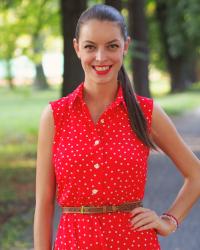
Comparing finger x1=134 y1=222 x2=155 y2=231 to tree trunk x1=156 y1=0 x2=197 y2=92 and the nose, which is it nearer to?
the nose

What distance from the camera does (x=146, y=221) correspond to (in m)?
2.74

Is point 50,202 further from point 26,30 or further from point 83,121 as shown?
point 26,30

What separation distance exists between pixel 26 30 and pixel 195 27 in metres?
16.4

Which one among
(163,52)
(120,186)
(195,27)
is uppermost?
(120,186)

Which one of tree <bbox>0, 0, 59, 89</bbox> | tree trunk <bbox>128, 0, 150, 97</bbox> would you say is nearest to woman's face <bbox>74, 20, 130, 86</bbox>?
tree <bbox>0, 0, 59, 89</bbox>

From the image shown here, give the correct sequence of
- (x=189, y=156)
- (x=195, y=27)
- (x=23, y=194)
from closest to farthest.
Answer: (x=189, y=156) → (x=23, y=194) → (x=195, y=27)

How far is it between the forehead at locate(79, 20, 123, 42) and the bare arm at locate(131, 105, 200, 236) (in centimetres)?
34

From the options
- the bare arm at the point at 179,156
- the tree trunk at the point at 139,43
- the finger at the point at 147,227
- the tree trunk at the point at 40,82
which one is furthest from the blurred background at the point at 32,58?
the tree trunk at the point at 40,82

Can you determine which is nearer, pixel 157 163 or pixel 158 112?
pixel 158 112

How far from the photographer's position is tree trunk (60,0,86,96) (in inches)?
579

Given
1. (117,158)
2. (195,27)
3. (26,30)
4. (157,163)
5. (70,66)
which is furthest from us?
(195,27)

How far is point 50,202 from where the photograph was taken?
279 cm

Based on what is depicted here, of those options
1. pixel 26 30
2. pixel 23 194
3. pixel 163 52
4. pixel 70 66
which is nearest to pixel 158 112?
pixel 23 194

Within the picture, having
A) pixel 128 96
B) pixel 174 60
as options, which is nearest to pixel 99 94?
pixel 128 96
